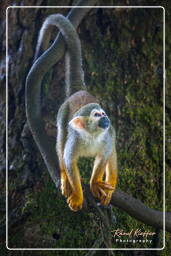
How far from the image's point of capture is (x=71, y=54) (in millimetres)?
2328

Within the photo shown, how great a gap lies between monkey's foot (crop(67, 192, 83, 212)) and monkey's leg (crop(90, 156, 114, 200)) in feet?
0.23

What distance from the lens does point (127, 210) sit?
7.29 feet

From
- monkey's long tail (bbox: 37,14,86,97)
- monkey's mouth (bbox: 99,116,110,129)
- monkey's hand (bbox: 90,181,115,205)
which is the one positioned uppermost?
monkey's long tail (bbox: 37,14,86,97)

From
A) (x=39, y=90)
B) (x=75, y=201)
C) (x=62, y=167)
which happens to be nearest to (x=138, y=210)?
(x=75, y=201)

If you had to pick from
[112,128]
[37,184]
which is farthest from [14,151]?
[112,128]

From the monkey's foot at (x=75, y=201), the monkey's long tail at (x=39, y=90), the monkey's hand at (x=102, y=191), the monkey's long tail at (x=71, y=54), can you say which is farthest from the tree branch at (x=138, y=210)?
the monkey's long tail at (x=71, y=54)

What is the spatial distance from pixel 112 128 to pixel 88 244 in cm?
54

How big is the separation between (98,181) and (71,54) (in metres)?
0.59

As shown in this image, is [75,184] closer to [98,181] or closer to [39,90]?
[98,181]

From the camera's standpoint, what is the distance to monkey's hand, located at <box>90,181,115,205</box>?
2246 millimetres

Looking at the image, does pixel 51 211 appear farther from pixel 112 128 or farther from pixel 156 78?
pixel 156 78

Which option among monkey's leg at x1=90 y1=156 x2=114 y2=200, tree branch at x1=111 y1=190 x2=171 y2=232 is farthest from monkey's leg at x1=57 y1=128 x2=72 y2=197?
tree branch at x1=111 y1=190 x2=171 y2=232

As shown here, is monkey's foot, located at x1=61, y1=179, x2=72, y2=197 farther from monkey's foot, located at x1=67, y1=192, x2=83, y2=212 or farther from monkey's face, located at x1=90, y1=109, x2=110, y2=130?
monkey's face, located at x1=90, y1=109, x2=110, y2=130

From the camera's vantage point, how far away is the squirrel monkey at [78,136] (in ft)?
7.25
